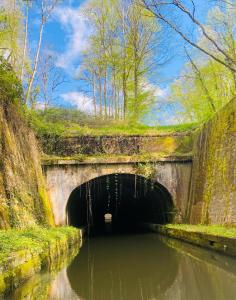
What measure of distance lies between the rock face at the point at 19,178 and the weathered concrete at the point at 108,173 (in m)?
0.73

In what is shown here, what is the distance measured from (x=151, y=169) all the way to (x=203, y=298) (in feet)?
42.0

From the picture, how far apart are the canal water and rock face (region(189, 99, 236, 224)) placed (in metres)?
3.43

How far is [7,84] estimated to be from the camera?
14070 mm

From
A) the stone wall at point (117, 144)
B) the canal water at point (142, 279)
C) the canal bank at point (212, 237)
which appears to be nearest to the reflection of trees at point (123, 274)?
the canal water at point (142, 279)

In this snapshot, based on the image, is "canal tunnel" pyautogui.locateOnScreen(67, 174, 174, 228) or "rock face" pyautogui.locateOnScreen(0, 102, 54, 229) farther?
"canal tunnel" pyautogui.locateOnScreen(67, 174, 174, 228)

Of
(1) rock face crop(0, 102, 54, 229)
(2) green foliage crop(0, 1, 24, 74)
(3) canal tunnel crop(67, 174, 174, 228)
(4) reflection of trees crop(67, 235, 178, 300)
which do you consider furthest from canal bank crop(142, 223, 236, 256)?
(2) green foliage crop(0, 1, 24, 74)

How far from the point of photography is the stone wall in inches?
746

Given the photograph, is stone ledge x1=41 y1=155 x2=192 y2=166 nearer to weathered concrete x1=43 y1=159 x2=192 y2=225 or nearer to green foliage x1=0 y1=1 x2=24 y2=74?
weathered concrete x1=43 y1=159 x2=192 y2=225

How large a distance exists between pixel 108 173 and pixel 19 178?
19.5 feet

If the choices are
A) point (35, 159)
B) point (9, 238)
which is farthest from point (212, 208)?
point (9, 238)

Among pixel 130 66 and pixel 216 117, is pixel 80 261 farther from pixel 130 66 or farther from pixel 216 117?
pixel 130 66

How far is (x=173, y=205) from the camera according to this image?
18.5 meters

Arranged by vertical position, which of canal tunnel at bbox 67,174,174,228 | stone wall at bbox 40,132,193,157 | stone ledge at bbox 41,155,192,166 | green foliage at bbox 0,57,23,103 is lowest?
canal tunnel at bbox 67,174,174,228

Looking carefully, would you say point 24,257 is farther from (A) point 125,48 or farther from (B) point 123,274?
(A) point 125,48
